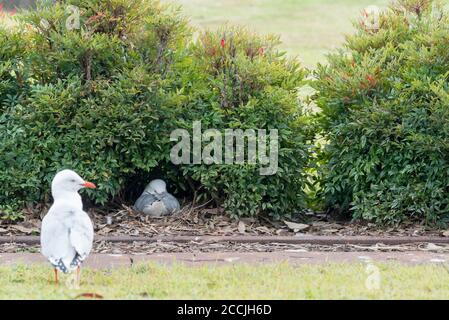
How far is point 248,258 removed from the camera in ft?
24.4

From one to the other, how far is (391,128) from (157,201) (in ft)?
7.52

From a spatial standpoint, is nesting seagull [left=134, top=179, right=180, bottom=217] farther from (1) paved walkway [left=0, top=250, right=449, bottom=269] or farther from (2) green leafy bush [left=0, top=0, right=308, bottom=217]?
(1) paved walkway [left=0, top=250, right=449, bottom=269]

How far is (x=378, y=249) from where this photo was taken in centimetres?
795

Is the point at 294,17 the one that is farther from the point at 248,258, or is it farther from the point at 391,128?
the point at 248,258

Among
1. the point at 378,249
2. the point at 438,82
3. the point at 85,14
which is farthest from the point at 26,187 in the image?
the point at 438,82

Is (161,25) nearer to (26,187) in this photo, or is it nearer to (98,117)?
(98,117)

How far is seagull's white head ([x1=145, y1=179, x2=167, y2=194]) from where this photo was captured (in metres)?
8.73

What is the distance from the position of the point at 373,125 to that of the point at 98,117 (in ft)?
8.38

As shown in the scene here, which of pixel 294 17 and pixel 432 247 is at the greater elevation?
pixel 294 17

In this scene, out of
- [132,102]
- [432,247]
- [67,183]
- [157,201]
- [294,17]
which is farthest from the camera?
[294,17]

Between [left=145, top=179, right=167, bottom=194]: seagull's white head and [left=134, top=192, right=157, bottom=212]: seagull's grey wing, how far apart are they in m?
0.05

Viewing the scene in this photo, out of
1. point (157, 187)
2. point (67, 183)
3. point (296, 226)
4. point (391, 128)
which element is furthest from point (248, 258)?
point (391, 128)

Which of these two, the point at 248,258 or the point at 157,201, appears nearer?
the point at 248,258

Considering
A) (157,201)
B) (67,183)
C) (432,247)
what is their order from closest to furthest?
(67,183) → (432,247) → (157,201)
